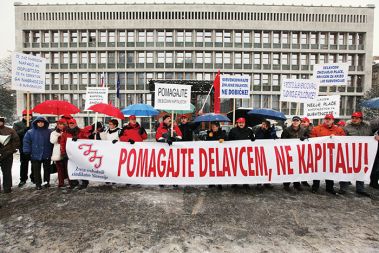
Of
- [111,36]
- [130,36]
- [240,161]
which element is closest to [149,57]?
[130,36]

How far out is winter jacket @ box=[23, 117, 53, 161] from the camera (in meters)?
5.27

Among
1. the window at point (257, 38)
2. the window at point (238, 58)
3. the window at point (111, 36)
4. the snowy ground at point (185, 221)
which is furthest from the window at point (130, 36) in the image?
the snowy ground at point (185, 221)

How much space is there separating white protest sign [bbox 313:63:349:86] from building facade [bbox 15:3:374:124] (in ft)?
115

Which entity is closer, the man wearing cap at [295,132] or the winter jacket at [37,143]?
the winter jacket at [37,143]

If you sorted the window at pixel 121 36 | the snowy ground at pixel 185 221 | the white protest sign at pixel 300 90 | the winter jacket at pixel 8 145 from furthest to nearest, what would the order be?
the window at pixel 121 36 < the white protest sign at pixel 300 90 < the winter jacket at pixel 8 145 < the snowy ground at pixel 185 221

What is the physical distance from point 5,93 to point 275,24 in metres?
50.4

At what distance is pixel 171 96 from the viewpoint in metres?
5.43

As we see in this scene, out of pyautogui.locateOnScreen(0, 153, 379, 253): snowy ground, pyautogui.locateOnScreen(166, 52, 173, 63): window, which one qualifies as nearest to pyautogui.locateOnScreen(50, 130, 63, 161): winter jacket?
pyautogui.locateOnScreen(0, 153, 379, 253): snowy ground

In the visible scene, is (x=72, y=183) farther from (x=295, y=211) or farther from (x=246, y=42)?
(x=246, y=42)

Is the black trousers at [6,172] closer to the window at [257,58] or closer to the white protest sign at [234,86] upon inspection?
the white protest sign at [234,86]

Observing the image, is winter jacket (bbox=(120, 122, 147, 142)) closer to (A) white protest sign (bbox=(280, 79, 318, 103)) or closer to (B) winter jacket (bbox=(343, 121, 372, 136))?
(A) white protest sign (bbox=(280, 79, 318, 103))

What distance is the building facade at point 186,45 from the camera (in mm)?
41906

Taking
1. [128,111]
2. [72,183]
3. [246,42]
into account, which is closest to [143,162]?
[72,183]

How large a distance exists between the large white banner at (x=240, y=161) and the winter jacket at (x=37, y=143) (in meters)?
1.21
